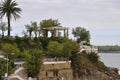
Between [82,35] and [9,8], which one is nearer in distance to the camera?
[9,8]

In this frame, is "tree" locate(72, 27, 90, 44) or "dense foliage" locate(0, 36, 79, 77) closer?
"dense foliage" locate(0, 36, 79, 77)

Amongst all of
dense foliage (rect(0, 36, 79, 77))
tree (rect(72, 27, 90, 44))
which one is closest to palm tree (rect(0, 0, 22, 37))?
dense foliage (rect(0, 36, 79, 77))

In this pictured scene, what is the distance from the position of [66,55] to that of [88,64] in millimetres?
11480

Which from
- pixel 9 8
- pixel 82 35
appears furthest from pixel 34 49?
pixel 82 35

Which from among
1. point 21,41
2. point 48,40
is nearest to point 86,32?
point 48,40

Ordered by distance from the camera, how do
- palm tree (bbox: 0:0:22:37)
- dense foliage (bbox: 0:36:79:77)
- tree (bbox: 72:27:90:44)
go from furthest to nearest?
tree (bbox: 72:27:90:44)
palm tree (bbox: 0:0:22:37)
dense foliage (bbox: 0:36:79:77)

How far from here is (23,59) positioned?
218 feet

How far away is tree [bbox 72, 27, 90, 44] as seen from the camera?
4171 inches

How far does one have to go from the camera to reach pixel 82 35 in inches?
4193

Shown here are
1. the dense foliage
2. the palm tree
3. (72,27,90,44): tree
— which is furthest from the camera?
(72,27,90,44): tree

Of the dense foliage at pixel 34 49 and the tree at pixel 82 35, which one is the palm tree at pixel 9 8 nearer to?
the dense foliage at pixel 34 49

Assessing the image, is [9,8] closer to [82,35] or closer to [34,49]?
[34,49]

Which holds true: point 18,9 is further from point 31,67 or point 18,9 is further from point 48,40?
point 31,67

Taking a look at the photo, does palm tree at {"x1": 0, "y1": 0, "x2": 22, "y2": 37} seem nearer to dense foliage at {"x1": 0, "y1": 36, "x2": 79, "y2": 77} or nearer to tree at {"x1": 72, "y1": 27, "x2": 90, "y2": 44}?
dense foliage at {"x1": 0, "y1": 36, "x2": 79, "y2": 77}
